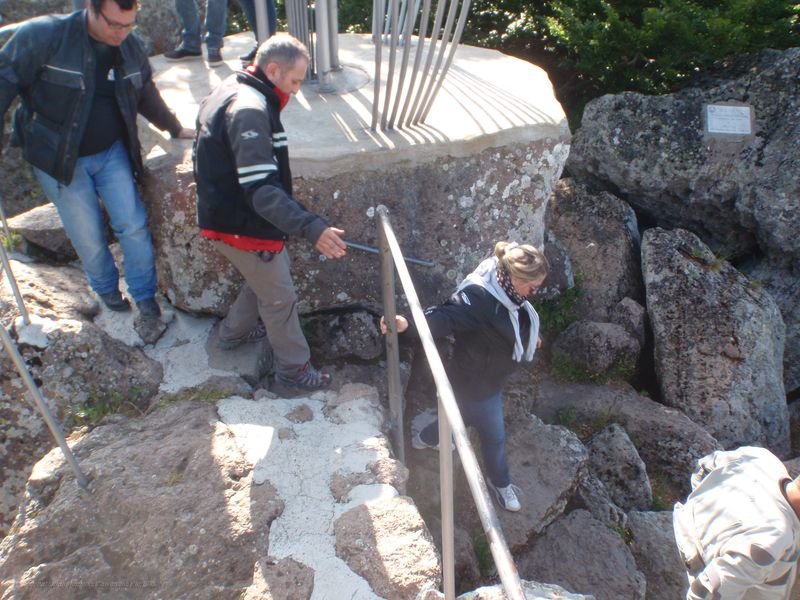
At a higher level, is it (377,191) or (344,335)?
(377,191)

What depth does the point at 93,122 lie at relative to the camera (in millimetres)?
3135

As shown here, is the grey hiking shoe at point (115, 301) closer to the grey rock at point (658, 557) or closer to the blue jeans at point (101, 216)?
the blue jeans at point (101, 216)

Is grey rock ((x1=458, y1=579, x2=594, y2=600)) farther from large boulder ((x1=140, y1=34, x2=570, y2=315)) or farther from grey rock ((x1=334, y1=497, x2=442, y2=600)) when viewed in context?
large boulder ((x1=140, y1=34, x2=570, y2=315))

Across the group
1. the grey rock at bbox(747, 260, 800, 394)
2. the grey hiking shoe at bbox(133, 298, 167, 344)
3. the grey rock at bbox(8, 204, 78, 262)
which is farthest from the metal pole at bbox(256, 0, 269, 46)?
the grey rock at bbox(747, 260, 800, 394)

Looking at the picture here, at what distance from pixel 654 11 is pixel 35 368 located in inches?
198

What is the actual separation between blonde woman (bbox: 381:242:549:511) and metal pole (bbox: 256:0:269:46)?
6.36ft

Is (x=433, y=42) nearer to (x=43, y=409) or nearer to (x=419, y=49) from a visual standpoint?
(x=419, y=49)

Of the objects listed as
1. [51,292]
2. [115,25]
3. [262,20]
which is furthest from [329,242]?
[262,20]

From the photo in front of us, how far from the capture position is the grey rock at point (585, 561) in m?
3.42

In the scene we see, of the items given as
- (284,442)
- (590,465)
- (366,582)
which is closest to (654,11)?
(590,465)

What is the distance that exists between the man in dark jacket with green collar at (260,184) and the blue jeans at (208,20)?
1867 mm

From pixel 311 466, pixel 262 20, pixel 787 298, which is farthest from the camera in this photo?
pixel 787 298

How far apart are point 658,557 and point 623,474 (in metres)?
0.61

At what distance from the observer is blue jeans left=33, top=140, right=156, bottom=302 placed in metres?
3.21
